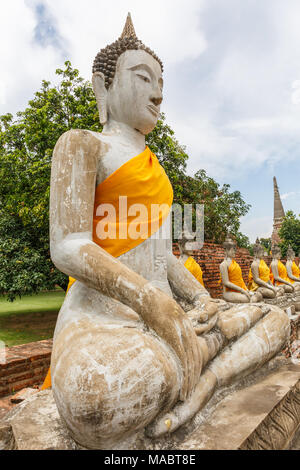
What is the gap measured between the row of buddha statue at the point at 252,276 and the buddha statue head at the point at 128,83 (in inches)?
166

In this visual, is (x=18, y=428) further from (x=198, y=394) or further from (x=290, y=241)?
(x=290, y=241)

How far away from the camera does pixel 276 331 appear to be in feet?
6.82

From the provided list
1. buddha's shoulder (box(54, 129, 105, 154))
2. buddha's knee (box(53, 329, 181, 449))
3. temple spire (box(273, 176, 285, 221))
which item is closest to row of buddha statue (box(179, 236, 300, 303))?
buddha's shoulder (box(54, 129, 105, 154))

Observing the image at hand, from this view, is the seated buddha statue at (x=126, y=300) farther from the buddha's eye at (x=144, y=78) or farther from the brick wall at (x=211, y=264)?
the brick wall at (x=211, y=264)

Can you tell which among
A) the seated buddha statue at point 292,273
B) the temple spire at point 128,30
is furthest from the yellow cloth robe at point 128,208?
the seated buddha statue at point 292,273

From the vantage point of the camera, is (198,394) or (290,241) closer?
(198,394)

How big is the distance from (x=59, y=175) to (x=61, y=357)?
2.70ft

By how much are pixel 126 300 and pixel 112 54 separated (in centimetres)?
147

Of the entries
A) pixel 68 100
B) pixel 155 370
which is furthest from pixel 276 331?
pixel 68 100

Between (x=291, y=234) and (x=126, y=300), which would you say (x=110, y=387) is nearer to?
(x=126, y=300)

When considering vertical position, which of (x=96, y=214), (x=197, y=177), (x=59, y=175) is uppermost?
(x=197, y=177)

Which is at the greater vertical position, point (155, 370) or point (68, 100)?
point (68, 100)
